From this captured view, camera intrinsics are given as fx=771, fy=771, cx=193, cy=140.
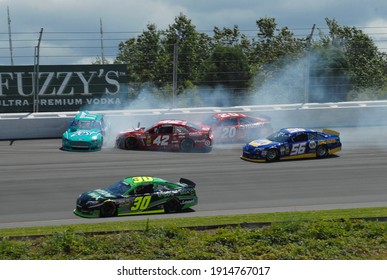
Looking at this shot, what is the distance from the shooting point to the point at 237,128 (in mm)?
27484

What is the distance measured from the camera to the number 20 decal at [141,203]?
18.1 m

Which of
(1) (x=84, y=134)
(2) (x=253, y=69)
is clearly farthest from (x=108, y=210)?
(2) (x=253, y=69)

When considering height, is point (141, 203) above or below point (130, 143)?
below

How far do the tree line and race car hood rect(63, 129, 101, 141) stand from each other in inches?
192

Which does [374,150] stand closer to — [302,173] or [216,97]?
[302,173]

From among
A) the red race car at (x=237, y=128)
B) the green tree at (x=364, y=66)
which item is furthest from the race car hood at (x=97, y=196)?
the green tree at (x=364, y=66)

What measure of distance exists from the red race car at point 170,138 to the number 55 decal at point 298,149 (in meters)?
2.95

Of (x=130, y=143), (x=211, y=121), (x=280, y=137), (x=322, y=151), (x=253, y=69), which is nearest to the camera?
(x=280, y=137)

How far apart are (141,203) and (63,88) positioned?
44.2 ft

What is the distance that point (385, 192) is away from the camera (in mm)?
20531

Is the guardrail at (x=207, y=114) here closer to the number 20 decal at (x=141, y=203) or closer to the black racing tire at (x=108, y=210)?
the number 20 decal at (x=141, y=203)

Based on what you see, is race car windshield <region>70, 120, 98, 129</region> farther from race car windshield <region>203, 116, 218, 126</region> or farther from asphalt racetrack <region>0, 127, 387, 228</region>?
race car windshield <region>203, 116, 218, 126</region>

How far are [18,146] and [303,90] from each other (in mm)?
11721

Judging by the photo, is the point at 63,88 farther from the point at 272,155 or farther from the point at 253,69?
the point at 253,69
